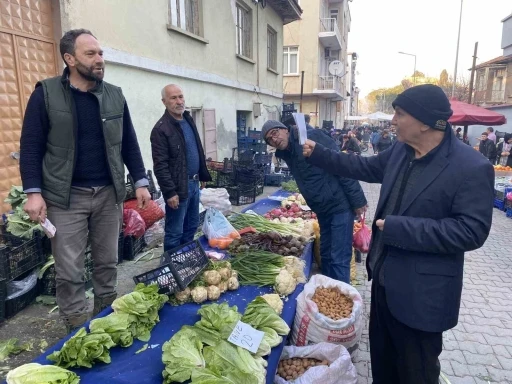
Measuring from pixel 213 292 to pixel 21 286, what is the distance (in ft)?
6.86

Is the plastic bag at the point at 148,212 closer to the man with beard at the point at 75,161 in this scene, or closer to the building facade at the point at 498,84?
the man with beard at the point at 75,161

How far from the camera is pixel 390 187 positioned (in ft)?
7.46

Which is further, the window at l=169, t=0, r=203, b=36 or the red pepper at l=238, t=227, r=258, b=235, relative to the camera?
the window at l=169, t=0, r=203, b=36

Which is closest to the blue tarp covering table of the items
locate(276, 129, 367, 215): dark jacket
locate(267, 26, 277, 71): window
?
locate(276, 129, 367, 215): dark jacket

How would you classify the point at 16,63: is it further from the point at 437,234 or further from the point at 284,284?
the point at 437,234

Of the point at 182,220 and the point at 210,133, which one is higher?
the point at 210,133

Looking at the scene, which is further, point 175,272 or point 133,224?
point 133,224

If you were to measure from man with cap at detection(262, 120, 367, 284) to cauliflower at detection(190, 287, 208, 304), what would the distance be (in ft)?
4.79

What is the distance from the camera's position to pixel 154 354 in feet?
7.47

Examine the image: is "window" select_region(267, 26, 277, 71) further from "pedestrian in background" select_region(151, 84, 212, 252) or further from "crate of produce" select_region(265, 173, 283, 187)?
"pedestrian in background" select_region(151, 84, 212, 252)

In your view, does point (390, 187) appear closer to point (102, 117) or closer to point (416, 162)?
point (416, 162)

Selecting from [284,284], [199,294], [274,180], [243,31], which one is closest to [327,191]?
[284,284]

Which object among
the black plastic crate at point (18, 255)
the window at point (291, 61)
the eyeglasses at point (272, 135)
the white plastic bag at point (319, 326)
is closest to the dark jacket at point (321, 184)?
the eyeglasses at point (272, 135)

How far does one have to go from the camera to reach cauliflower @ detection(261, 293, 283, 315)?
9.33ft
